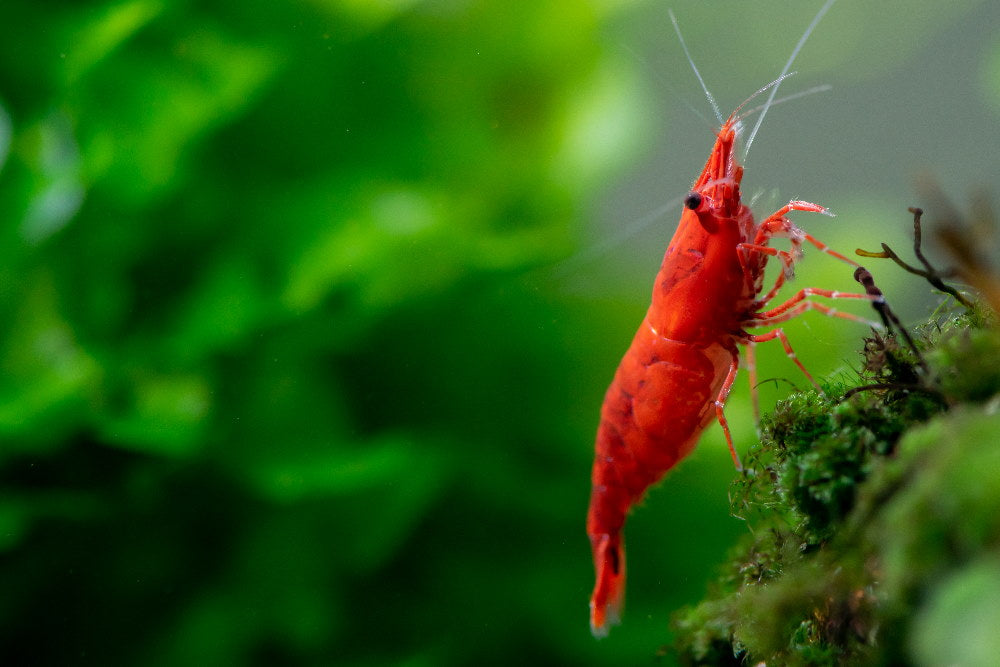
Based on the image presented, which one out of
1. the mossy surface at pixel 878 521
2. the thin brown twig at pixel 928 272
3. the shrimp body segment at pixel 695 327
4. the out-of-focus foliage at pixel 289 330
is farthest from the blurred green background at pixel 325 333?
the mossy surface at pixel 878 521

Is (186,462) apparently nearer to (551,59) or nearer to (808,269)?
(551,59)

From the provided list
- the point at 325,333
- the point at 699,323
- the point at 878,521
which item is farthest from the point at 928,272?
the point at 325,333

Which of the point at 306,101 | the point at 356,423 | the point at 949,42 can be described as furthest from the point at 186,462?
the point at 949,42

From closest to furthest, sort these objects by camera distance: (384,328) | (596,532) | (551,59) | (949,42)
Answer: (596,532), (384,328), (551,59), (949,42)

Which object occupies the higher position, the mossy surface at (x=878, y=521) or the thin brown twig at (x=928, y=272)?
the thin brown twig at (x=928, y=272)

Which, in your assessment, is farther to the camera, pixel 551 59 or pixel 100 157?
pixel 551 59

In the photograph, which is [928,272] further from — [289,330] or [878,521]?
[289,330]

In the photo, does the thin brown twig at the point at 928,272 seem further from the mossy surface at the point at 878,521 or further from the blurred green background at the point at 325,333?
the blurred green background at the point at 325,333
